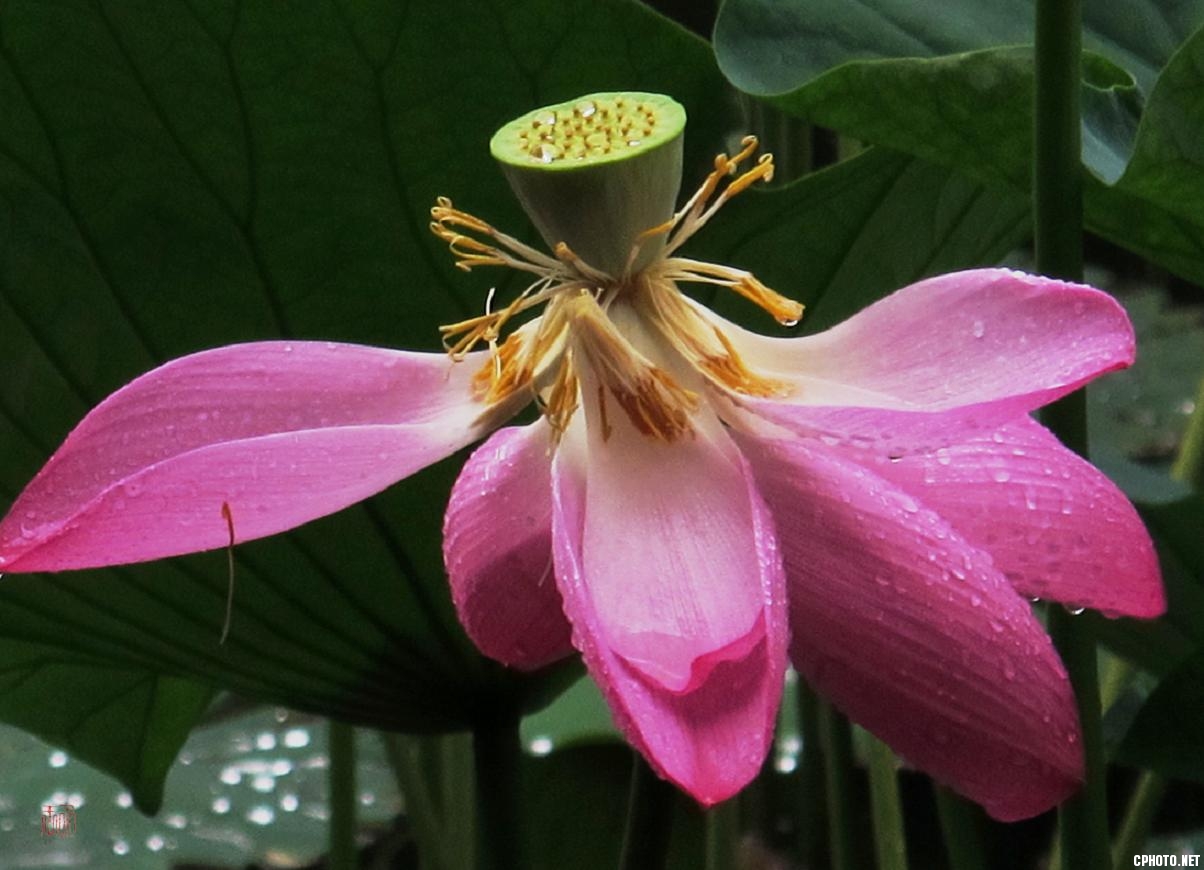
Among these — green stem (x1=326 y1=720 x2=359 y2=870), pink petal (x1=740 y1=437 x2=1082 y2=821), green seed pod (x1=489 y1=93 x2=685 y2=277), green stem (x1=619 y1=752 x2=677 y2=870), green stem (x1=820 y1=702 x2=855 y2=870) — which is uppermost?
green seed pod (x1=489 y1=93 x2=685 y2=277)

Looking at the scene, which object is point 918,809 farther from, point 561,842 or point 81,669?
point 81,669

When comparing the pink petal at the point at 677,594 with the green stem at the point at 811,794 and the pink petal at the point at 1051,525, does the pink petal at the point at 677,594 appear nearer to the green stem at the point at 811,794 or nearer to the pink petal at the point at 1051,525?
the pink petal at the point at 1051,525

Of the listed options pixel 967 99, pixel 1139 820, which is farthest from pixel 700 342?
pixel 1139 820

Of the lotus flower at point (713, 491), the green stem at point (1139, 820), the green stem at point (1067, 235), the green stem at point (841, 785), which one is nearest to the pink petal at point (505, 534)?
the lotus flower at point (713, 491)

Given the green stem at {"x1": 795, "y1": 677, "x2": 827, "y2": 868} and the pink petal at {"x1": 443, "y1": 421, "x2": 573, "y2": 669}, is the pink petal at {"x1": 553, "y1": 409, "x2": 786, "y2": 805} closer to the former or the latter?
the pink petal at {"x1": 443, "y1": 421, "x2": 573, "y2": 669}

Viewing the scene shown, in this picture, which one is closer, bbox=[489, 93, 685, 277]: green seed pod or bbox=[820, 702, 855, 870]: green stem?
bbox=[489, 93, 685, 277]: green seed pod

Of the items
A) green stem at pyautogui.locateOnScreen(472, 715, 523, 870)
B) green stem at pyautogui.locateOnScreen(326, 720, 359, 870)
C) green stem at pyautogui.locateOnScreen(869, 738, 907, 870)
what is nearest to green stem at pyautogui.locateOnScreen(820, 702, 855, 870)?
green stem at pyautogui.locateOnScreen(869, 738, 907, 870)
